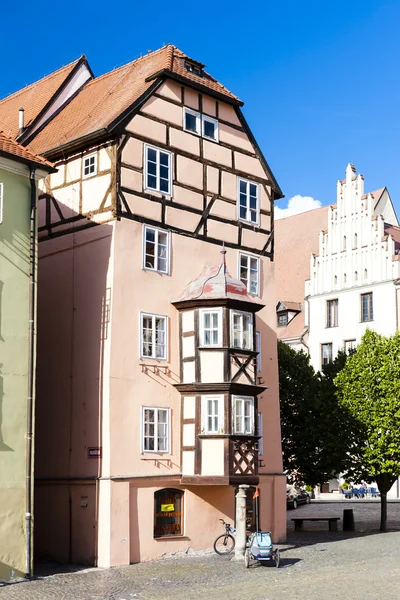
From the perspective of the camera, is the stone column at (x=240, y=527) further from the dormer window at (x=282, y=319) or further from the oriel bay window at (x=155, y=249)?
the dormer window at (x=282, y=319)

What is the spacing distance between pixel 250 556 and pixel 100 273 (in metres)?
9.60

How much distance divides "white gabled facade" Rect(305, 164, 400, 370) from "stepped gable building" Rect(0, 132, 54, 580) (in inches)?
1310

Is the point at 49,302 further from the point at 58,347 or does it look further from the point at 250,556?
the point at 250,556

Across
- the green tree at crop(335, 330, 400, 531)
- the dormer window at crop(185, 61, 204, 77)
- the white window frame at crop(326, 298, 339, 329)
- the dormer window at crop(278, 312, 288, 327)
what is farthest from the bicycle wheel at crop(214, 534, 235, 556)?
the dormer window at crop(278, 312, 288, 327)

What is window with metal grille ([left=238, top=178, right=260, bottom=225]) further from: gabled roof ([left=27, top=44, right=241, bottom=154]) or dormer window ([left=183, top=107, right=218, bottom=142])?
gabled roof ([left=27, top=44, right=241, bottom=154])

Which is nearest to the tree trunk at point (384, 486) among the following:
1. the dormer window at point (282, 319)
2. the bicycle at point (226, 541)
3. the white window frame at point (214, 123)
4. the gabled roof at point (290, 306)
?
the bicycle at point (226, 541)

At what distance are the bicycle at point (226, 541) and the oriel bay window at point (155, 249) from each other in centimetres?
837

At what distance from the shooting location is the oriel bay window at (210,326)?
29.2 meters

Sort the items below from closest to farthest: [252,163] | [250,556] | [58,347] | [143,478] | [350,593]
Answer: [350,593] < [250,556] < [143,478] < [58,347] < [252,163]

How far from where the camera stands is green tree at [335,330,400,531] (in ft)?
118

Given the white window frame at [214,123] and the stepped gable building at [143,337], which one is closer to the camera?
the stepped gable building at [143,337]

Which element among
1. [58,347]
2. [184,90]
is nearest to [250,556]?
[58,347]

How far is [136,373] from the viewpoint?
92.3ft

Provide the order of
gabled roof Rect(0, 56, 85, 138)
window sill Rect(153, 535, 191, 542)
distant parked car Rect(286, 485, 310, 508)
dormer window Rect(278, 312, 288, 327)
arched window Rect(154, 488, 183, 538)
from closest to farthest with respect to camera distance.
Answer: window sill Rect(153, 535, 191, 542)
arched window Rect(154, 488, 183, 538)
gabled roof Rect(0, 56, 85, 138)
distant parked car Rect(286, 485, 310, 508)
dormer window Rect(278, 312, 288, 327)
